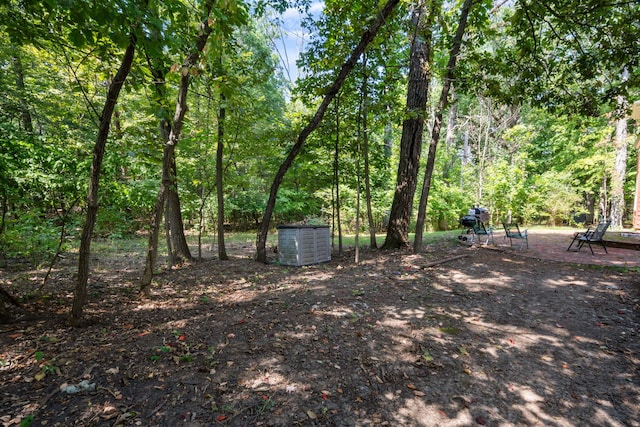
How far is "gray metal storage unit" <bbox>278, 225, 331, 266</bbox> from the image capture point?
642 centimetres

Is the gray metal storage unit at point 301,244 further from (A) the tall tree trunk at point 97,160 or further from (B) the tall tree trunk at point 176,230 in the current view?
(A) the tall tree trunk at point 97,160

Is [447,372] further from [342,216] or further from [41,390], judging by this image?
[342,216]

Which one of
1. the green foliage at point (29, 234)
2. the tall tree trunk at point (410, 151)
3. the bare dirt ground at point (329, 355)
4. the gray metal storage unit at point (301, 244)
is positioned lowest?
the bare dirt ground at point (329, 355)

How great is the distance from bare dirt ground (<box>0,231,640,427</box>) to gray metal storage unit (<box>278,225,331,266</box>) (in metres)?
1.70

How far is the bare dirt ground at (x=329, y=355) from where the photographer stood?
205 cm

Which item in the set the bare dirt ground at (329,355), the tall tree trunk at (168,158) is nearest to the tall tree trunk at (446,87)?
the bare dirt ground at (329,355)

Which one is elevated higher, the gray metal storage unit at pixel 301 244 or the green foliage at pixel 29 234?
the green foliage at pixel 29 234

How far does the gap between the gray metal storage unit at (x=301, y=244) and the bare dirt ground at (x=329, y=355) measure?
1.70m

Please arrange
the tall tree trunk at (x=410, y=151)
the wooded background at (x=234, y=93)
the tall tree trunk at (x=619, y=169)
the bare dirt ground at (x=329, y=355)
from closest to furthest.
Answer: the bare dirt ground at (x=329, y=355), the wooded background at (x=234, y=93), the tall tree trunk at (x=410, y=151), the tall tree trunk at (x=619, y=169)

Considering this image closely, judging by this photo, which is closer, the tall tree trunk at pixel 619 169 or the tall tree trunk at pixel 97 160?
the tall tree trunk at pixel 97 160

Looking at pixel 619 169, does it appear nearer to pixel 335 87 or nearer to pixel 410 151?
pixel 410 151

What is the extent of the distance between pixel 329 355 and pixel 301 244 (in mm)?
3820

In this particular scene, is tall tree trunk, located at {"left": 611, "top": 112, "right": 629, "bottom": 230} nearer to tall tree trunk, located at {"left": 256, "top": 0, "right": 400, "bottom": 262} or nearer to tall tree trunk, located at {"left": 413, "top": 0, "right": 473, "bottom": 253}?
tall tree trunk, located at {"left": 413, "top": 0, "right": 473, "bottom": 253}

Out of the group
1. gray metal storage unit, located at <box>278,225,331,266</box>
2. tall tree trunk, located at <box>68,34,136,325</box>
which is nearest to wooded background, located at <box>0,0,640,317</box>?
tall tree trunk, located at <box>68,34,136,325</box>
